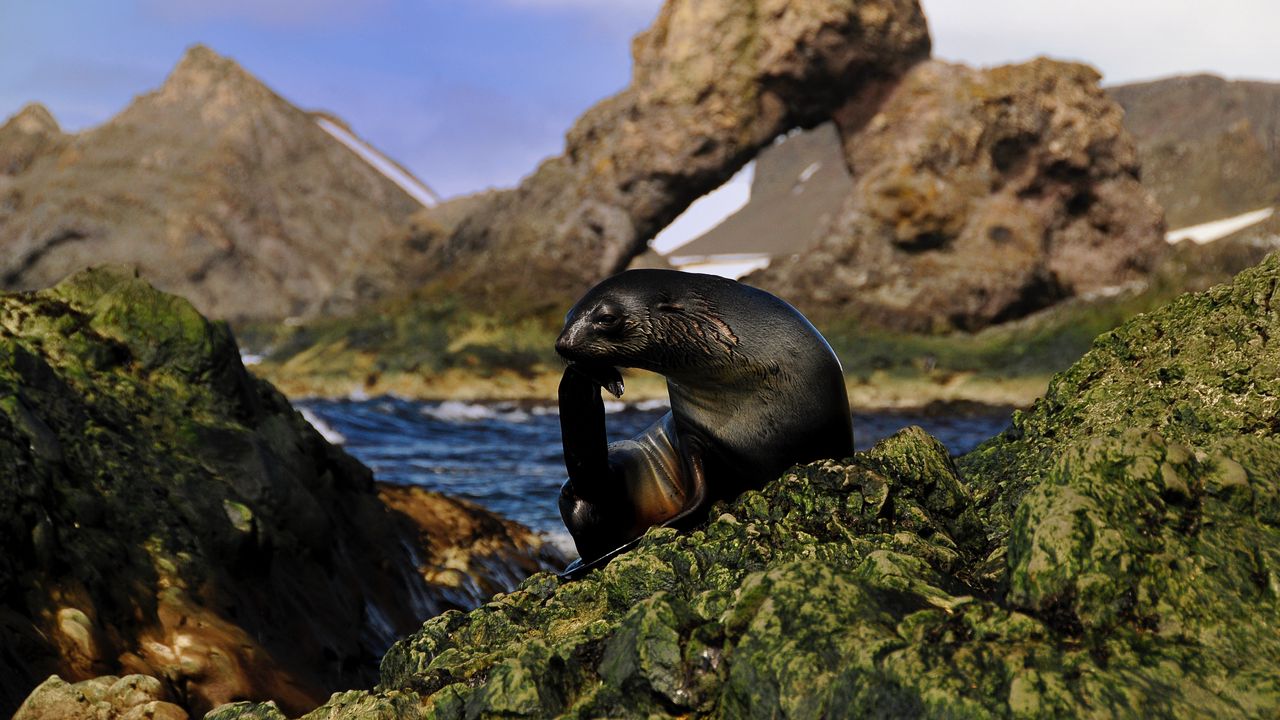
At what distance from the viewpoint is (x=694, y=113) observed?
31.0 metres

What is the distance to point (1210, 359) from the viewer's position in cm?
314

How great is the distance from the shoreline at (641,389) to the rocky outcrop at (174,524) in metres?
15.3

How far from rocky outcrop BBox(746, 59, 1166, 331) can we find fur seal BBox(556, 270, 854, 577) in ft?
79.7

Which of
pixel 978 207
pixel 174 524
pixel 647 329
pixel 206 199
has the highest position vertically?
pixel 206 199

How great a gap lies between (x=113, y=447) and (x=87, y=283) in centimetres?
122

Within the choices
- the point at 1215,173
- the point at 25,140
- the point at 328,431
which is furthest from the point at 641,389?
the point at 25,140

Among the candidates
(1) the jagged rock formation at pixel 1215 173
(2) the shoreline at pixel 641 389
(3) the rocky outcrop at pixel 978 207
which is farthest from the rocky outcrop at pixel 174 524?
(1) the jagged rock formation at pixel 1215 173

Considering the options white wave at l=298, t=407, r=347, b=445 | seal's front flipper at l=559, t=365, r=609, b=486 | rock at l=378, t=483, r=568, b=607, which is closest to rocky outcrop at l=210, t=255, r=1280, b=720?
seal's front flipper at l=559, t=365, r=609, b=486

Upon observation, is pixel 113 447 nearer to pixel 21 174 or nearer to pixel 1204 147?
pixel 21 174

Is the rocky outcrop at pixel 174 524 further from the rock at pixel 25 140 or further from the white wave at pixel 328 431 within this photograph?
the rock at pixel 25 140

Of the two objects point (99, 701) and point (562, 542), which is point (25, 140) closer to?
point (562, 542)

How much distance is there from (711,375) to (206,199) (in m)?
50.7

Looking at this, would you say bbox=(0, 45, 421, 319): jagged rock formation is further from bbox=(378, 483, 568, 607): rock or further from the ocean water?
bbox=(378, 483, 568, 607): rock

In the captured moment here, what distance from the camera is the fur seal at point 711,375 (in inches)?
138
